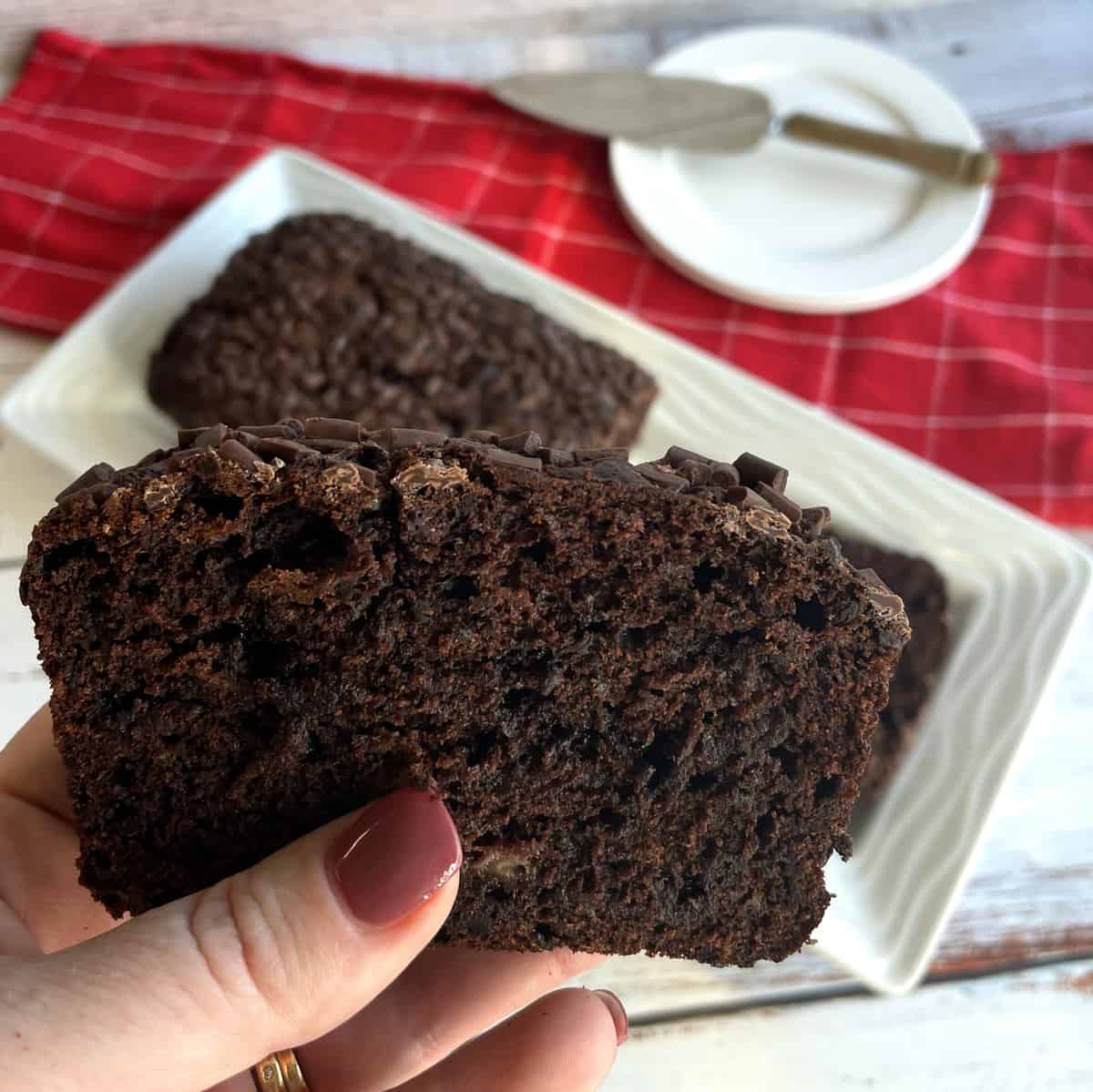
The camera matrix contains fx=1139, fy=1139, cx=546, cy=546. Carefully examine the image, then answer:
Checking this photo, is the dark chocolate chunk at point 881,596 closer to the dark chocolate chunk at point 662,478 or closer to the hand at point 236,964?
the dark chocolate chunk at point 662,478

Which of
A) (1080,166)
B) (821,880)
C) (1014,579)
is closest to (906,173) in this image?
(1080,166)

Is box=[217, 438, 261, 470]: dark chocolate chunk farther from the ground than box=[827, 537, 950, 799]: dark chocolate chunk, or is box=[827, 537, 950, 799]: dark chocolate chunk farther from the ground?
box=[217, 438, 261, 470]: dark chocolate chunk

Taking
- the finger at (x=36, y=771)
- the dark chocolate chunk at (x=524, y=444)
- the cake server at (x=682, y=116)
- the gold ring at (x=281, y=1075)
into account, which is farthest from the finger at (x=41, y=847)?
the cake server at (x=682, y=116)

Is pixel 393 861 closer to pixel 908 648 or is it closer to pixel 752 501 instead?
pixel 752 501

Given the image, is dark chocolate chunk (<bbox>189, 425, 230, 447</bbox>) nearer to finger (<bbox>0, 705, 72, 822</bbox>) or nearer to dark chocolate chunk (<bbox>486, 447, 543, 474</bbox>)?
dark chocolate chunk (<bbox>486, 447, 543, 474</bbox>)

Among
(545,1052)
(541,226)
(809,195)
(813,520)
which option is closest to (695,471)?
(813,520)

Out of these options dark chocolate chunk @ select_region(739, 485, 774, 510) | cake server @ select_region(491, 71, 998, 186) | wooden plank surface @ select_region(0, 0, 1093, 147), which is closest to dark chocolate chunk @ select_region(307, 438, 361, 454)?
dark chocolate chunk @ select_region(739, 485, 774, 510)
